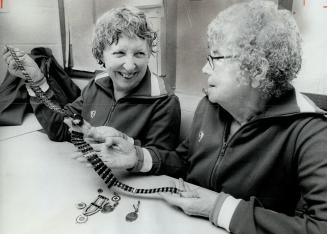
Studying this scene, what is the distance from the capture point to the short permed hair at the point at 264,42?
598 mm

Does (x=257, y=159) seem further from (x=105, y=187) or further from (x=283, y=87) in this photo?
(x=105, y=187)

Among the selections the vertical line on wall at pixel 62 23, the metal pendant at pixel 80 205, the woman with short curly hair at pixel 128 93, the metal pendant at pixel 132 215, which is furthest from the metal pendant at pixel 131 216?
the vertical line on wall at pixel 62 23

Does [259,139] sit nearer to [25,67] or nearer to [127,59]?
[127,59]

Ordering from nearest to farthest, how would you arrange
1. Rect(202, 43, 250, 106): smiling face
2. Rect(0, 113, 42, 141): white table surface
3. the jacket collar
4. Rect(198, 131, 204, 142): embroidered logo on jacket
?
1. Rect(202, 43, 250, 106): smiling face
2. Rect(198, 131, 204, 142): embroidered logo on jacket
3. the jacket collar
4. Rect(0, 113, 42, 141): white table surface

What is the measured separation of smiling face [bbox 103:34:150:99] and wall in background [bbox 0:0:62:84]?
324 mm

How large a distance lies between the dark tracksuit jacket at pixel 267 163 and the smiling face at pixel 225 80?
0.24 feet

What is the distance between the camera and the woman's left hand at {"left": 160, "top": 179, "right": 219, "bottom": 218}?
1.85 ft

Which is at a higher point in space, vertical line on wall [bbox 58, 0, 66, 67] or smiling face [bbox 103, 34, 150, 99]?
vertical line on wall [bbox 58, 0, 66, 67]

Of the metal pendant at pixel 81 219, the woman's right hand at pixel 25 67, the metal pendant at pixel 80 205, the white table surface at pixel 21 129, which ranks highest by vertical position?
the woman's right hand at pixel 25 67

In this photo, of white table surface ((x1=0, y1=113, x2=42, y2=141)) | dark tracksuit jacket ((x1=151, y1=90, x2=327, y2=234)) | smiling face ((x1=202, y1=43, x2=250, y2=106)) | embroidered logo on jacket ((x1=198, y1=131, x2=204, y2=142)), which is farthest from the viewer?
white table surface ((x1=0, y1=113, x2=42, y2=141))

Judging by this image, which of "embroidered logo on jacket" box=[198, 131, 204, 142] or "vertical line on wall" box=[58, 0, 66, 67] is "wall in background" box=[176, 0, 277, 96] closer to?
"embroidered logo on jacket" box=[198, 131, 204, 142]

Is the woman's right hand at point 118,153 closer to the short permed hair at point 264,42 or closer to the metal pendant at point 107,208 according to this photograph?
the metal pendant at point 107,208

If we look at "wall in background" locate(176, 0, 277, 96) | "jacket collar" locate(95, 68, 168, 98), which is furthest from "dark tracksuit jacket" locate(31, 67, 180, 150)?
"wall in background" locate(176, 0, 277, 96)

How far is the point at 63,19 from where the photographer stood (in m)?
1.04
